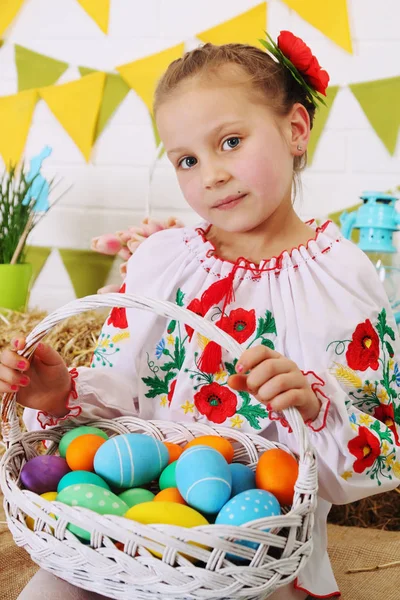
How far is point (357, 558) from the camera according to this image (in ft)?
4.37

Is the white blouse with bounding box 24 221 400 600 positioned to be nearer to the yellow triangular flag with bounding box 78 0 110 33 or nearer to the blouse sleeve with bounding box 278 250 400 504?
the blouse sleeve with bounding box 278 250 400 504

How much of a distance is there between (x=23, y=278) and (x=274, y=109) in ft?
3.61

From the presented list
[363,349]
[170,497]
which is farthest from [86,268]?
[170,497]

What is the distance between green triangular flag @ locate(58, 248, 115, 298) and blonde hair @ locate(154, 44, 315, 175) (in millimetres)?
1019

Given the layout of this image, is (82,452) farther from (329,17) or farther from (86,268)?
(329,17)

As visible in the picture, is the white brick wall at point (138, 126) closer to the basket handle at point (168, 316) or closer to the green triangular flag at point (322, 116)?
the green triangular flag at point (322, 116)

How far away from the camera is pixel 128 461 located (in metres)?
0.91

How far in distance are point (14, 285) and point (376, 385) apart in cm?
122

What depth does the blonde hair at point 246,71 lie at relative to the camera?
1.08m

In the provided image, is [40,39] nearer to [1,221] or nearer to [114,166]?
[114,166]

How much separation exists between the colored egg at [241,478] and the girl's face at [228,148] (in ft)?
1.30

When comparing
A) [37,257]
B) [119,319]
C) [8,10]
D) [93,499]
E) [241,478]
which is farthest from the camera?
[37,257]

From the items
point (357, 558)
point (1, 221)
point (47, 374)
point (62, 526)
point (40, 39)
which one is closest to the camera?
point (62, 526)

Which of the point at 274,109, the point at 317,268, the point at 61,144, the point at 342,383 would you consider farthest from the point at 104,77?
the point at 342,383
